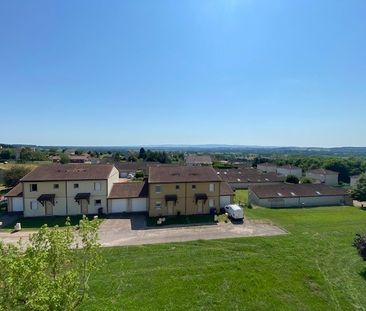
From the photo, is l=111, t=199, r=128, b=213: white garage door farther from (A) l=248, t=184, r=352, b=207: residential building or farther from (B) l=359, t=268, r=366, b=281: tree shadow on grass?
(B) l=359, t=268, r=366, b=281: tree shadow on grass

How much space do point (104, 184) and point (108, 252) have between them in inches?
589

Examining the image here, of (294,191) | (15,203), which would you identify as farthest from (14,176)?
(294,191)

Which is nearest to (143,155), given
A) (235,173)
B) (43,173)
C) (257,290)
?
(235,173)

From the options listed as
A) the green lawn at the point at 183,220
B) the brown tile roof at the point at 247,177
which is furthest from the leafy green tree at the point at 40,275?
the brown tile roof at the point at 247,177

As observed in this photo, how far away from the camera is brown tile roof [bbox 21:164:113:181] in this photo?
37375 mm

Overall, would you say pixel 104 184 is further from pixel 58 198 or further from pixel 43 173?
pixel 43 173

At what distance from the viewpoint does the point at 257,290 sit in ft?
62.2

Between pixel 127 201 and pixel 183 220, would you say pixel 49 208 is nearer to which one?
pixel 127 201

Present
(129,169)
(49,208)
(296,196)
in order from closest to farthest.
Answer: (49,208) → (296,196) → (129,169)

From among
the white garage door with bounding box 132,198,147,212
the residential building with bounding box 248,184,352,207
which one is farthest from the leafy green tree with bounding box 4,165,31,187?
the residential building with bounding box 248,184,352,207

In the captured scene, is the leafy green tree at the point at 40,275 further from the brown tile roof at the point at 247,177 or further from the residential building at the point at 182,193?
the brown tile roof at the point at 247,177

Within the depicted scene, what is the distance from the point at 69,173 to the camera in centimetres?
3878

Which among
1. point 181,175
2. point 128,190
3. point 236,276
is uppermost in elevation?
point 181,175

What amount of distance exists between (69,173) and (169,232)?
17717 mm
